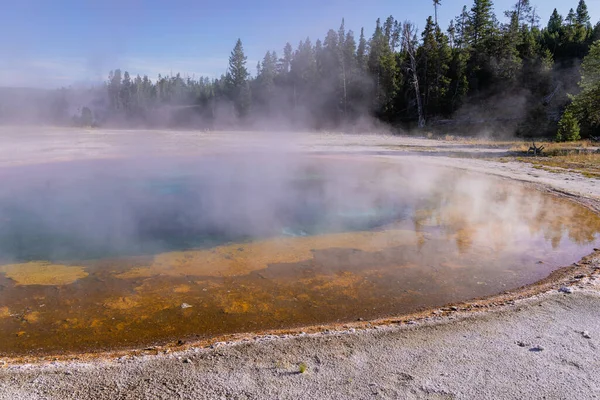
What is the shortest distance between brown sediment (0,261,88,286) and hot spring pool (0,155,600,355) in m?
0.02

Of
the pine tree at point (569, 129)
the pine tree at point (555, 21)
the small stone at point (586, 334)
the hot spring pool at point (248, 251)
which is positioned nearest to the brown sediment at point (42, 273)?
the hot spring pool at point (248, 251)

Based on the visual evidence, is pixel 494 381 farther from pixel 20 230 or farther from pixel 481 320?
pixel 20 230

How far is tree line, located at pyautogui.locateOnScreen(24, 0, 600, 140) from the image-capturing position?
93.4 feet

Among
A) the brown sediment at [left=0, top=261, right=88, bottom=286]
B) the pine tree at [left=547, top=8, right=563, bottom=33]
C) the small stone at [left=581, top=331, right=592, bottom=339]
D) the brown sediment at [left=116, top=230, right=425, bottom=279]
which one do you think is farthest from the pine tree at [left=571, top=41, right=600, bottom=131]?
the pine tree at [left=547, top=8, right=563, bottom=33]

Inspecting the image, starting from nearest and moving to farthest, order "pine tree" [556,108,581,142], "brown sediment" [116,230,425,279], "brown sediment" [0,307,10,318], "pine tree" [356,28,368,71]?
1. "brown sediment" [0,307,10,318]
2. "brown sediment" [116,230,425,279]
3. "pine tree" [556,108,581,142]
4. "pine tree" [356,28,368,71]

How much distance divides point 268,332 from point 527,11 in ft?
183

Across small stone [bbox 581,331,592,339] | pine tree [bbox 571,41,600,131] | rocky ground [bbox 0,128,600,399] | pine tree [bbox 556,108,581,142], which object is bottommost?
rocky ground [bbox 0,128,600,399]

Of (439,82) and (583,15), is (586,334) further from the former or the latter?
(583,15)

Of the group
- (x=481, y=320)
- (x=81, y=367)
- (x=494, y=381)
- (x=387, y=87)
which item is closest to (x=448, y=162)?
(x=481, y=320)

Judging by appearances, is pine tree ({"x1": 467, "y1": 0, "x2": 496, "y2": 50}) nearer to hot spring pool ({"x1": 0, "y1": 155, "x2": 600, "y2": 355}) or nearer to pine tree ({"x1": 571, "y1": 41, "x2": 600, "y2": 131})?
pine tree ({"x1": 571, "y1": 41, "x2": 600, "y2": 131})

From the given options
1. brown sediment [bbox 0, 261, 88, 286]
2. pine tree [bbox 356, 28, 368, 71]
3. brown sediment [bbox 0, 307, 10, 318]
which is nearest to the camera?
brown sediment [bbox 0, 307, 10, 318]

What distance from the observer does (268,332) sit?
385 cm

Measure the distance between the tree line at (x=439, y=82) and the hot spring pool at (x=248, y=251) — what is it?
513 inches

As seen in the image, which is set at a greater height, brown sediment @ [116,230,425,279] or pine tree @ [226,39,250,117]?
pine tree @ [226,39,250,117]
